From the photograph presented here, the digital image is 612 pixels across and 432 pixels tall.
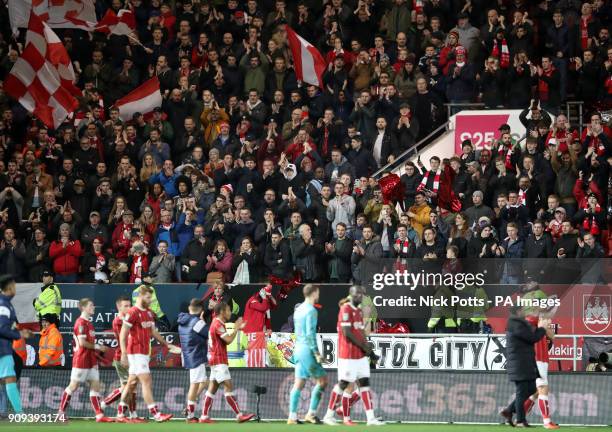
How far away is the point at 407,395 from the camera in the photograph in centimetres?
2188

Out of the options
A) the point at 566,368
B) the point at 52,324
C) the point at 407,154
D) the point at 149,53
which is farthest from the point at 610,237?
the point at 149,53

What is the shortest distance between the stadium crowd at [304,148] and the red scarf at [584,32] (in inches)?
1.2

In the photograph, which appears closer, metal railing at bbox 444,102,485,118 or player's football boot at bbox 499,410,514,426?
player's football boot at bbox 499,410,514,426

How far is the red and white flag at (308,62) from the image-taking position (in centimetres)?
3112

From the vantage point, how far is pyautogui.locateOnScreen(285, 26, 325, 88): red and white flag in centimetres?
3112

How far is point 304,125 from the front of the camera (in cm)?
2947

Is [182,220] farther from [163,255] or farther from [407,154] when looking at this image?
[407,154]

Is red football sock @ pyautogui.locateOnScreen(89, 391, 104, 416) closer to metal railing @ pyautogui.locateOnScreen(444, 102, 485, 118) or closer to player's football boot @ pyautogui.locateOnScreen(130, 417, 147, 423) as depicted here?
player's football boot @ pyautogui.locateOnScreen(130, 417, 147, 423)

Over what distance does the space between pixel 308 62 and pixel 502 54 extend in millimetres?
4553

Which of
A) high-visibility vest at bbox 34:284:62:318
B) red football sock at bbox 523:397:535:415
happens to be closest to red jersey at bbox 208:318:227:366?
red football sock at bbox 523:397:535:415

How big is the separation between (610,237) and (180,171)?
382 inches

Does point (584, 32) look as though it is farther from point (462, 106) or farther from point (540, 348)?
point (540, 348)

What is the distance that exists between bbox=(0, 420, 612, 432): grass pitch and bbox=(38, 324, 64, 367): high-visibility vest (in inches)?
157
